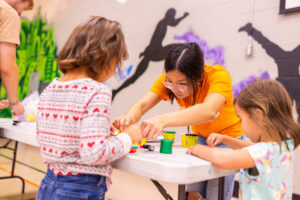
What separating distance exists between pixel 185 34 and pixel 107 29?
252 cm

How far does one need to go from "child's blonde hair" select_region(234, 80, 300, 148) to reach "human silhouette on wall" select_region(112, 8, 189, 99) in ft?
8.18

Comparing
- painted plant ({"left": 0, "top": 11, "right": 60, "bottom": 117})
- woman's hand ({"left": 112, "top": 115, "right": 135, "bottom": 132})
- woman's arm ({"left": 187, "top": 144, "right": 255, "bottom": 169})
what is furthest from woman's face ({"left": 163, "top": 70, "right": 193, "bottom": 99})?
painted plant ({"left": 0, "top": 11, "right": 60, "bottom": 117})

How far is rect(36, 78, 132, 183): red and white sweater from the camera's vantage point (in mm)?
829

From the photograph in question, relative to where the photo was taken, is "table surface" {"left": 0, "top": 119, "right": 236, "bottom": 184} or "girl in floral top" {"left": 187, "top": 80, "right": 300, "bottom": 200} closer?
"table surface" {"left": 0, "top": 119, "right": 236, "bottom": 184}

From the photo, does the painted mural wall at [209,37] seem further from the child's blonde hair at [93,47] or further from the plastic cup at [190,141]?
the child's blonde hair at [93,47]

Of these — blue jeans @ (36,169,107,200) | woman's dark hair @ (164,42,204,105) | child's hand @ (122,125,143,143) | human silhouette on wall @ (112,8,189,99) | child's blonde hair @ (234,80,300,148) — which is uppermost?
human silhouette on wall @ (112,8,189,99)

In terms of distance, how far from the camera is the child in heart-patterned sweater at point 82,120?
0.84 m

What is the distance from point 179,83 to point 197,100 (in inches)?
6.5

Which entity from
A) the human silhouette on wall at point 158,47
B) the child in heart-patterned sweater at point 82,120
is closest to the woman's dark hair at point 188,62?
the child in heart-patterned sweater at point 82,120

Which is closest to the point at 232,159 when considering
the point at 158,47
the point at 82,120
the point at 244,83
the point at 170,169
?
the point at 170,169

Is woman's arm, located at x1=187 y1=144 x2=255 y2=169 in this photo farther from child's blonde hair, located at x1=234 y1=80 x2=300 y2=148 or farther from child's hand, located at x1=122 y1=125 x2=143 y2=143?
child's hand, located at x1=122 y1=125 x2=143 y2=143

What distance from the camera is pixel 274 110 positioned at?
3.42 ft

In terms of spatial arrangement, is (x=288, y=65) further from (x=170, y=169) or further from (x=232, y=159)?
(x=170, y=169)

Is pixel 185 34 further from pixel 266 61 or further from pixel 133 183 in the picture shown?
pixel 133 183
